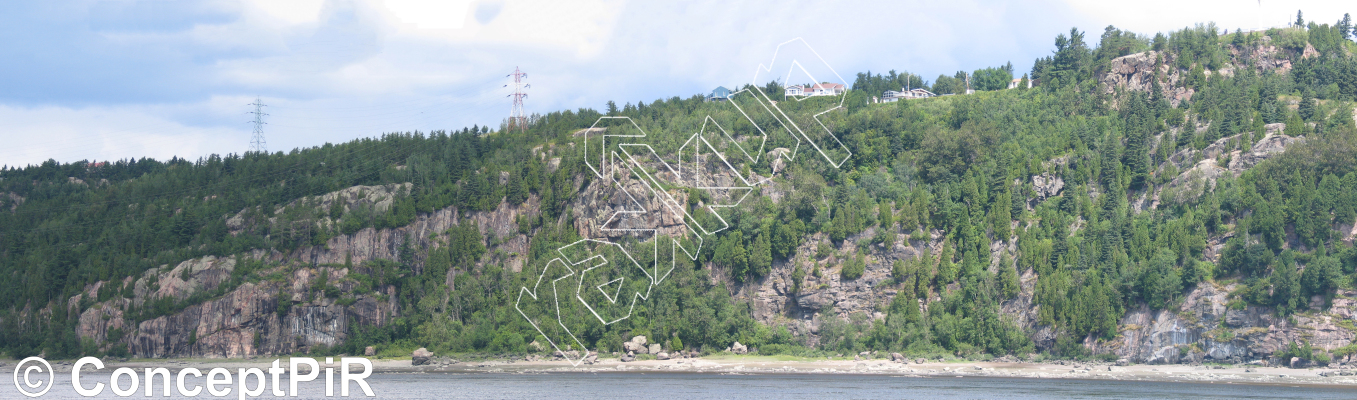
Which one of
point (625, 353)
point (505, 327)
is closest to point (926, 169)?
point (625, 353)

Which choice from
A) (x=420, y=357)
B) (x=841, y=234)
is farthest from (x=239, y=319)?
(x=841, y=234)

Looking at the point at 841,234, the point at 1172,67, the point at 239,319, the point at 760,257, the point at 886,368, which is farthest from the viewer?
the point at 1172,67

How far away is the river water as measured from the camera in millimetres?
86125

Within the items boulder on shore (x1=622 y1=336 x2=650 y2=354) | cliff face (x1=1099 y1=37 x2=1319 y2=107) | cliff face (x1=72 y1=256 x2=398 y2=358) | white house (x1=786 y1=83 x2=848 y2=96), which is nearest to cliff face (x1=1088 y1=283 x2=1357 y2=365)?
cliff face (x1=1099 y1=37 x2=1319 y2=107)

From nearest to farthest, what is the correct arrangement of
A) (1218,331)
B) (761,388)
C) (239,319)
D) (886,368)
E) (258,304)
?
(761,388)
(1218,331)
(886,368)
(239,319)
(258,304)

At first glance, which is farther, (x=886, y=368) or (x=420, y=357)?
(x=420, y=357)

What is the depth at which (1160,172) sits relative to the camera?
12112 centimetres

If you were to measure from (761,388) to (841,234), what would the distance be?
1235 inches

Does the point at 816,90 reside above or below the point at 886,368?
above

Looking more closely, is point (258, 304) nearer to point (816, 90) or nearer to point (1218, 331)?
point (816, 90)

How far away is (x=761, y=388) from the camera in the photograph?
92.2m

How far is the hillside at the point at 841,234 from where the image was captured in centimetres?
10650

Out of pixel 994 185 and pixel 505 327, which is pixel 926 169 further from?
pixel 505 327
